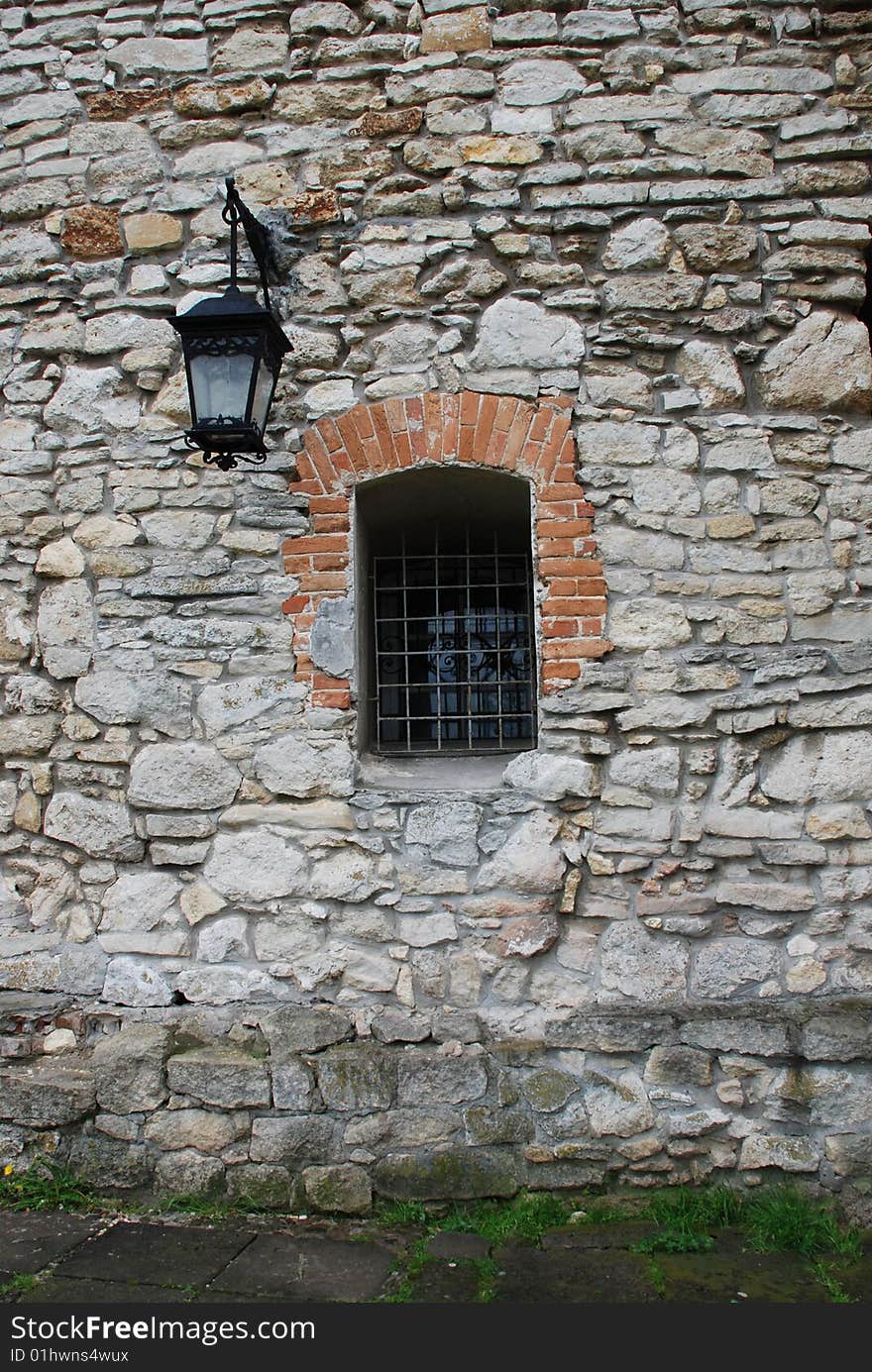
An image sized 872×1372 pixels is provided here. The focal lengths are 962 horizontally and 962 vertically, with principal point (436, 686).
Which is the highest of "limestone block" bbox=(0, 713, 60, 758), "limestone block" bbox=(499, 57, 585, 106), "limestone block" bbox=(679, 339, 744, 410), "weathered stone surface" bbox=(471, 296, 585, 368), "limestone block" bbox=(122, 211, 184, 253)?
"limestone block" bbox=(499, 57, 585, 106)

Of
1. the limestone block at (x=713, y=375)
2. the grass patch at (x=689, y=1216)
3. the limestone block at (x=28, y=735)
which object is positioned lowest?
the grass patch at (x=689, y=1216)

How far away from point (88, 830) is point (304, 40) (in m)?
3.16

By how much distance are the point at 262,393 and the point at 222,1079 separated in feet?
7.73

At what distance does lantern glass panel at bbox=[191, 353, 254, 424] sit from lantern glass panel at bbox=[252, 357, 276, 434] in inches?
1.4

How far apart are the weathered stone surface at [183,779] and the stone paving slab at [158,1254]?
4.58ft

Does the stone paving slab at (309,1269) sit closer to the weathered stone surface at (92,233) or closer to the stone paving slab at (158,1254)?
the stone paving slab at (158,1254)

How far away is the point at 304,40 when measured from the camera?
3.75m

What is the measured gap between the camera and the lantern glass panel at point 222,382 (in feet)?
10.4

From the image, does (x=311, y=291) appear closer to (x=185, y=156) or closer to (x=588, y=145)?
(x=185, y=156)

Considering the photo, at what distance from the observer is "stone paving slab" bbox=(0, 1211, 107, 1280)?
2912mm

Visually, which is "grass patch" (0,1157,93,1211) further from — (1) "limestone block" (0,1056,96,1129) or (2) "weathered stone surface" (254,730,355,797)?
(2) "weathered stone surface" (254,730,355,797)

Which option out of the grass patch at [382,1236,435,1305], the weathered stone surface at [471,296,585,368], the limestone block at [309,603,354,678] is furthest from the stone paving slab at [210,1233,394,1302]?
the weathered stone surface at [471,296,585,368]

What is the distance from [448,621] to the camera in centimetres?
398

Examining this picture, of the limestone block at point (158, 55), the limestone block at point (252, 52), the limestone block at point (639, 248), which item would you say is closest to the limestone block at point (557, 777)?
the limestone block at point (639, 248)
